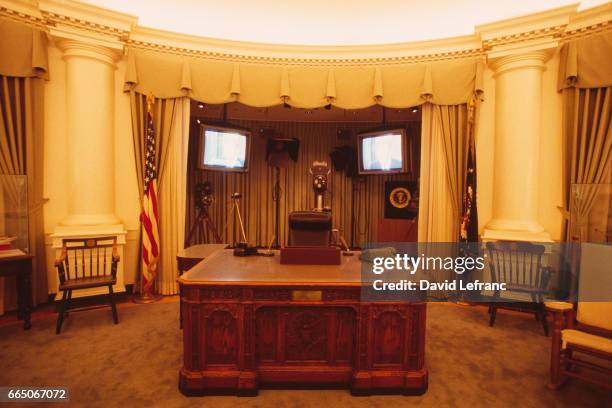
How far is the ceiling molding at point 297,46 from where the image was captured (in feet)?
11.7

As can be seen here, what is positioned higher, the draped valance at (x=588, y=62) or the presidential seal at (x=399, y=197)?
the draped valance at (x=588, y=62)

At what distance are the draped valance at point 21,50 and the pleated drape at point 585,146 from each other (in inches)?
238

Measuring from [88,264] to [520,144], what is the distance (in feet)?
17.6

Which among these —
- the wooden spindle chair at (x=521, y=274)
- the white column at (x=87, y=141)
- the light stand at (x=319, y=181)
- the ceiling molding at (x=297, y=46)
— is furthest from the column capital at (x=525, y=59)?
the white column at (x=87, y=141)

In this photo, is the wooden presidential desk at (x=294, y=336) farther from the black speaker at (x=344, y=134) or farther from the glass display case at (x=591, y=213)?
the black speaker at (x=344, y=134)

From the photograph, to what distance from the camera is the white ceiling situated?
3.99 meters

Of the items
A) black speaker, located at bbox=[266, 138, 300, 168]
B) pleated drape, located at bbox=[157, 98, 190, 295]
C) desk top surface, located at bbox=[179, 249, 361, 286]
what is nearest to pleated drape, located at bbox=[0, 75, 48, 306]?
pleated drape, located at bbox=[157, 98, 190, 295]

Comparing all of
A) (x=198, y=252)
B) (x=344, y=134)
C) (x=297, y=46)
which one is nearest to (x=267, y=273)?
(x=198, y=252)

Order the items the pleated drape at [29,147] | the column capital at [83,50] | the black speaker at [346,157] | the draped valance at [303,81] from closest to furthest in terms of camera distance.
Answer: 1. the pleated drape at [29,147]
2. the column capital at [83,50]
3. the draped valance at [303,81]
4. the black speaker at [346,157]

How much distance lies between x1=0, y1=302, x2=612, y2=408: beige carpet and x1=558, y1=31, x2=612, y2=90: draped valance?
2771 mm

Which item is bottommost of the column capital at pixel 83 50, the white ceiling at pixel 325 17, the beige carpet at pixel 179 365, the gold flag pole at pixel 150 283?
the beige carpet at pixel 179 365

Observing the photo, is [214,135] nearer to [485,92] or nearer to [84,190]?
[84,190]

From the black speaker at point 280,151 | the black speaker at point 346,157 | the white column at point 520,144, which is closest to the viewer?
the white column at point 520,144

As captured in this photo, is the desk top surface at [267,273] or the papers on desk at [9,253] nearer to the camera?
the desk top surface at [267,273]
